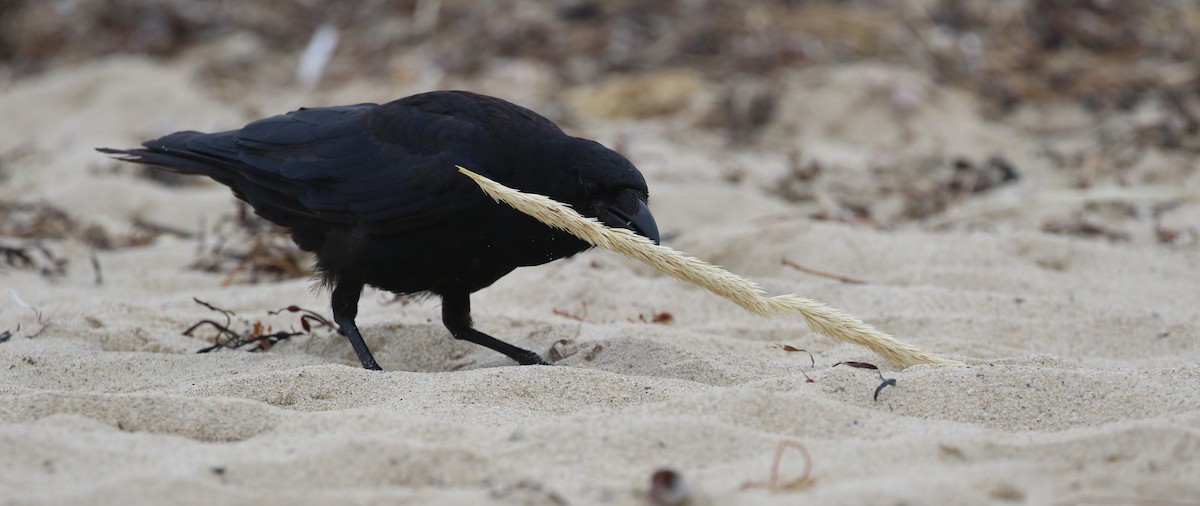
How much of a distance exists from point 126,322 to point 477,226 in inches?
55.2

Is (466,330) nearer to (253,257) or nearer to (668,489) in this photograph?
(253,257)

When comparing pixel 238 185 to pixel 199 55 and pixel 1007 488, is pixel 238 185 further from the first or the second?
pixel 199 55

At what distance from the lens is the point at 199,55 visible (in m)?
11.1

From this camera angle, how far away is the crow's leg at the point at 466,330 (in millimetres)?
4070

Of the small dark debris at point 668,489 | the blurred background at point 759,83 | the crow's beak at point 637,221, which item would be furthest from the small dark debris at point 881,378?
the blurred background at point 759,83

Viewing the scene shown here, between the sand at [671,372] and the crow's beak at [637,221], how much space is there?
1.29 feet

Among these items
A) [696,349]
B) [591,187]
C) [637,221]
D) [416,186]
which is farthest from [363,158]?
[696,349]

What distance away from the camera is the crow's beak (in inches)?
147

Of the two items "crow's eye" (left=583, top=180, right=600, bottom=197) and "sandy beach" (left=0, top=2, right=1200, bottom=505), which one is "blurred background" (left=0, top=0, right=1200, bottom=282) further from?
"crow's eye" (left=583, top=180, right=600, bottom=197)

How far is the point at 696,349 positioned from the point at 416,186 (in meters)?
1.11

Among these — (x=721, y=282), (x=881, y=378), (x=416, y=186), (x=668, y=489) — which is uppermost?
(x=416, y=186)

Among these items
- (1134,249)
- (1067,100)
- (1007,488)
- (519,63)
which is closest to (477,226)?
(1007,488)

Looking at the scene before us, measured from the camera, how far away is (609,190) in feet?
12.7

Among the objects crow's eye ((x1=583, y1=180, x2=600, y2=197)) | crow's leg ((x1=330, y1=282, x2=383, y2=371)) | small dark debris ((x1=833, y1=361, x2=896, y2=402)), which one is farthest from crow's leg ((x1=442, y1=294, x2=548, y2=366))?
small dark debris ((x1=833, y1=361, x2=896, y2=402))
